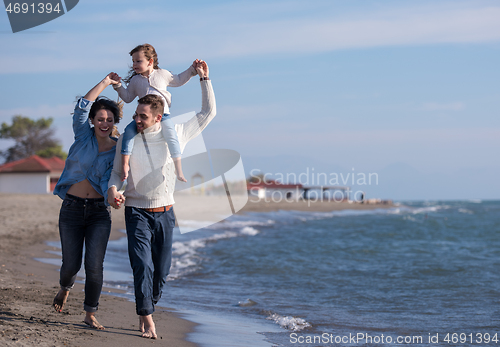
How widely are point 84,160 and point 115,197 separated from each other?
54 centimetres

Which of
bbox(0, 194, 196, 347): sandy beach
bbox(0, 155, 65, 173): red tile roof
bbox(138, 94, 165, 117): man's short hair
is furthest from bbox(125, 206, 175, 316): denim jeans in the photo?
bbox(0, 155, 65, 173): red tile roof

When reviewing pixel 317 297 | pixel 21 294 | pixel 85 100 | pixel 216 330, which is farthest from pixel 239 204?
pixel 317 297

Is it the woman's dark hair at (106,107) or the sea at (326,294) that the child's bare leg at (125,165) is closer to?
the woman's dark hair at (106,107)

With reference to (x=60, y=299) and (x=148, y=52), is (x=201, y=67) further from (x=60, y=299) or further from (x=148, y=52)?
(x=60, y=299)

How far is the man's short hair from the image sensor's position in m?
3.35

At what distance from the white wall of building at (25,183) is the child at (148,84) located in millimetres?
38780

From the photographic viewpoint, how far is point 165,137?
3.40 m

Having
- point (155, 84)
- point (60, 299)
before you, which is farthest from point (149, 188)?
point (60, 299)

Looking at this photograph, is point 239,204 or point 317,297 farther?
point 317,297

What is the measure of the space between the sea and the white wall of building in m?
29.2

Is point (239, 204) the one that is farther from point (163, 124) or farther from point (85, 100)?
point (85, 100)

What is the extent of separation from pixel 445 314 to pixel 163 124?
498 cm

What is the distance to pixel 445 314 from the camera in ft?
21.2

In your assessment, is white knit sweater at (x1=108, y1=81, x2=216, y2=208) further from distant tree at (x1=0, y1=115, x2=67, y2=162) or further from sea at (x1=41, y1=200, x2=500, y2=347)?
distant tree at (x1=0, y1=115, x2=67, y2=162)
